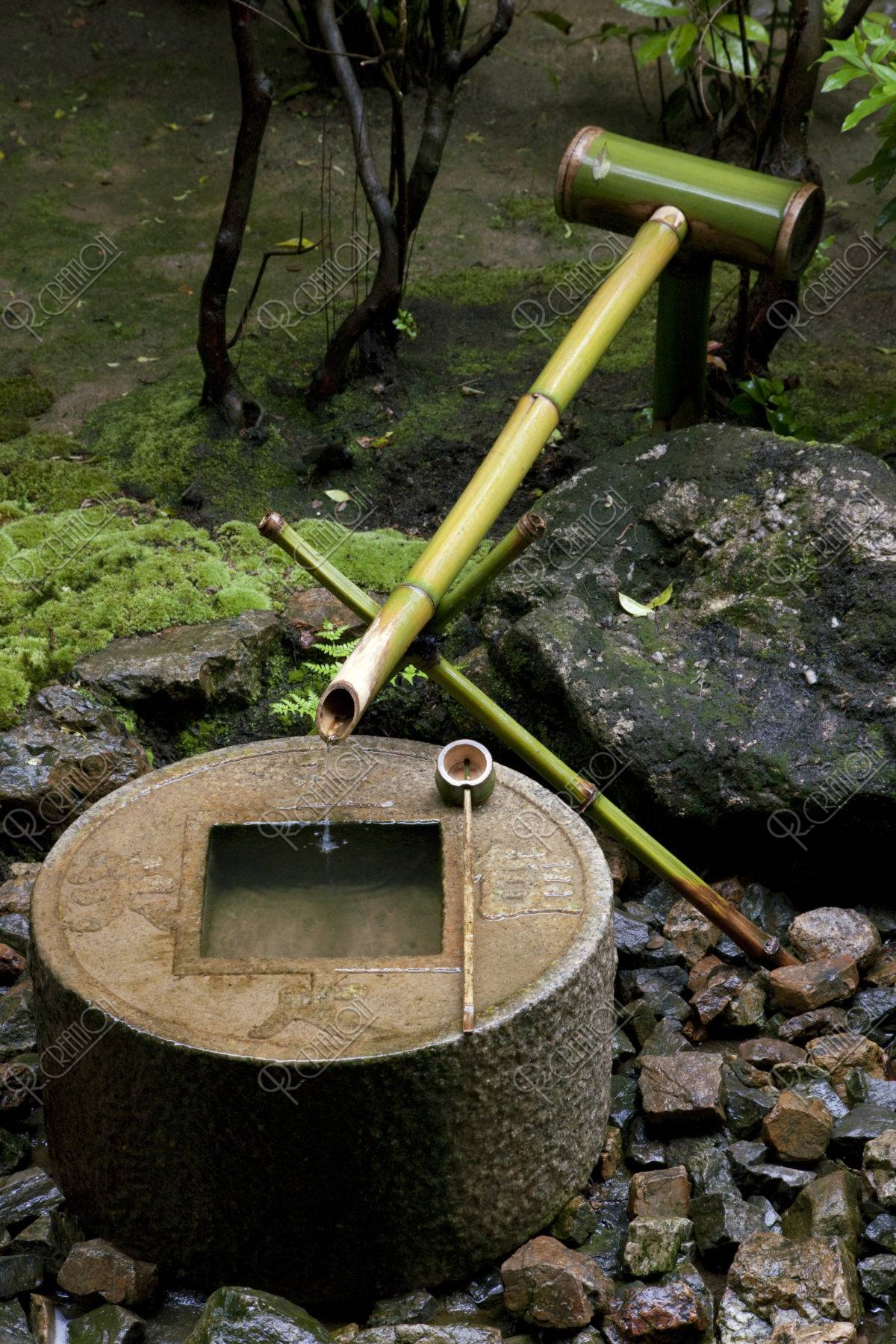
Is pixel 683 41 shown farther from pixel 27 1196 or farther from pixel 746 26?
pixel 27 1196

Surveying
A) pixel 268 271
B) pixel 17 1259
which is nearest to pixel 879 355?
pixel 268 271

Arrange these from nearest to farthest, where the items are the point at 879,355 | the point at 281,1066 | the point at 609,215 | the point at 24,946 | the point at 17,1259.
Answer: the point at 281,1066 → the point at 17,1259 → the point at 24,946 → the point at 609,215 → the point at 879,355

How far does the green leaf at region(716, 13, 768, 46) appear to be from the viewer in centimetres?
555

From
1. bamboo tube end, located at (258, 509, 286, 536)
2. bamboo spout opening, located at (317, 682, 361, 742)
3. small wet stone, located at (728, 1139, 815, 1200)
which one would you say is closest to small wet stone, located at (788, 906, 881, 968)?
small wet stone, located at (728, 1139, 815, 1200)

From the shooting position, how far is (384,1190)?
269cm

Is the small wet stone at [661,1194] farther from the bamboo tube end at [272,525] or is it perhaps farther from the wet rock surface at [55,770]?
the wet rock surface at [55,770]

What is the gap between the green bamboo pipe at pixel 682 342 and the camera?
4.43 meters

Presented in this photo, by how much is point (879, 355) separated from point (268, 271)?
10.00 ft

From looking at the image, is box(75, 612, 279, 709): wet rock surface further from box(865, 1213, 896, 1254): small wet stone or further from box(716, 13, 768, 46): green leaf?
box(716, 13, 768, 46): green leaf

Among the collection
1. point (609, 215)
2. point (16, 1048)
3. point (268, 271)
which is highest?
point (609, 215)

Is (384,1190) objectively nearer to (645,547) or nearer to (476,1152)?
(476,1152)

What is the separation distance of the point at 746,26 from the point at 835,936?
4.07m

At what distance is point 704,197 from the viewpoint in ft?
13.2

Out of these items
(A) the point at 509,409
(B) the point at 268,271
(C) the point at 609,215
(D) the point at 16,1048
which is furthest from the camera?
(B) the point at 268,271
